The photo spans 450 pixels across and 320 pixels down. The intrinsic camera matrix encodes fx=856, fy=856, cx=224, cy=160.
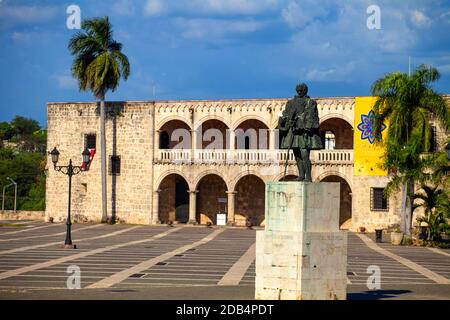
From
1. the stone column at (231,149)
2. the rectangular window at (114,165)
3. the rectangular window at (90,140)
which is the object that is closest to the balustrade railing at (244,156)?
the stone column at (231,149)

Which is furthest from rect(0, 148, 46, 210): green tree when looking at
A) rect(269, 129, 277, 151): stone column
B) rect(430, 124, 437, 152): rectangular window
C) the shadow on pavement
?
the shadow on pavement

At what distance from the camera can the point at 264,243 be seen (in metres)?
16.2

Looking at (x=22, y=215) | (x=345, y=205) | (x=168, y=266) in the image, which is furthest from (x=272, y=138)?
(x=168, y=266)

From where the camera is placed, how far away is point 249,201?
49.2 meters

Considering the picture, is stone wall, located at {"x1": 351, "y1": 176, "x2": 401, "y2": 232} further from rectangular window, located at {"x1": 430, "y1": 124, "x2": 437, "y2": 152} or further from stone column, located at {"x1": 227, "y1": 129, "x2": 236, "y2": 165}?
stone column, located at {"x1": 227, "y1": 129, "x2": 236, "y2": 165}

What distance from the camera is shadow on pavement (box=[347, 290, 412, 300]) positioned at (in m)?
18.2

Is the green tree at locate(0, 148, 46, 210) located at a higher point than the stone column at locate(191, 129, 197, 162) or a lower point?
lower

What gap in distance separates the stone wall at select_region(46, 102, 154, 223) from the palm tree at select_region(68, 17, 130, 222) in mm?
Result: 997

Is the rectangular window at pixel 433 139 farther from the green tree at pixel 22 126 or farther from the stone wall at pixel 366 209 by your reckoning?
the green tree at pixel 22 126

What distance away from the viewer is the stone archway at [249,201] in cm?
4906

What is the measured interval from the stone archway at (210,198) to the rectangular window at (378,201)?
9323 mm

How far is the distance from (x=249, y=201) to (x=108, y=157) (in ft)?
28.3
